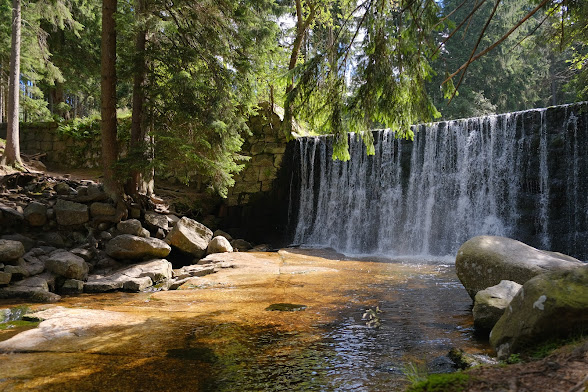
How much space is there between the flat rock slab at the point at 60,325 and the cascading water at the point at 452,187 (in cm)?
1038

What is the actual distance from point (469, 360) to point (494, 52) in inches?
1158

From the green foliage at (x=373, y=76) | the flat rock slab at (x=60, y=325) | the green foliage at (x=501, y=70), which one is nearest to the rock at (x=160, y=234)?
the flat rock slab at (x=60, y=325)

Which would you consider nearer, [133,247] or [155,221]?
[133,247]

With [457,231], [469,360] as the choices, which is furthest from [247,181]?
[469,360]

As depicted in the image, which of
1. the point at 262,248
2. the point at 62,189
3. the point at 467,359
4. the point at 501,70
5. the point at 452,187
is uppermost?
the point at 501,70

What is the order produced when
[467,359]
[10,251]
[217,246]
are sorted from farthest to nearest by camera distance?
[217,246] < [10,251] < [467,359]

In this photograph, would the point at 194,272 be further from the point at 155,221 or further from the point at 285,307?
the point at 285,307

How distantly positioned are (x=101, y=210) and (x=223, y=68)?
14.4 ft

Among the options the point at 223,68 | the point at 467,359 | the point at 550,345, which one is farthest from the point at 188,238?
the point at 550,345

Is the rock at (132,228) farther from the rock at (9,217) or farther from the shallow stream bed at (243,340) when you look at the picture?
the shallow stream bed at (243,340)

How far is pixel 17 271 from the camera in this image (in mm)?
6992

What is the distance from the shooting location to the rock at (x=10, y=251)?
7.06 meters

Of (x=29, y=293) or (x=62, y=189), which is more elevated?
(x=62, y=189)

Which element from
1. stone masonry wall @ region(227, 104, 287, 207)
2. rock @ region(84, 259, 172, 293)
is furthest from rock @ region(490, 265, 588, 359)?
stone masonry wall @ region(227, 104, 287, 207)
